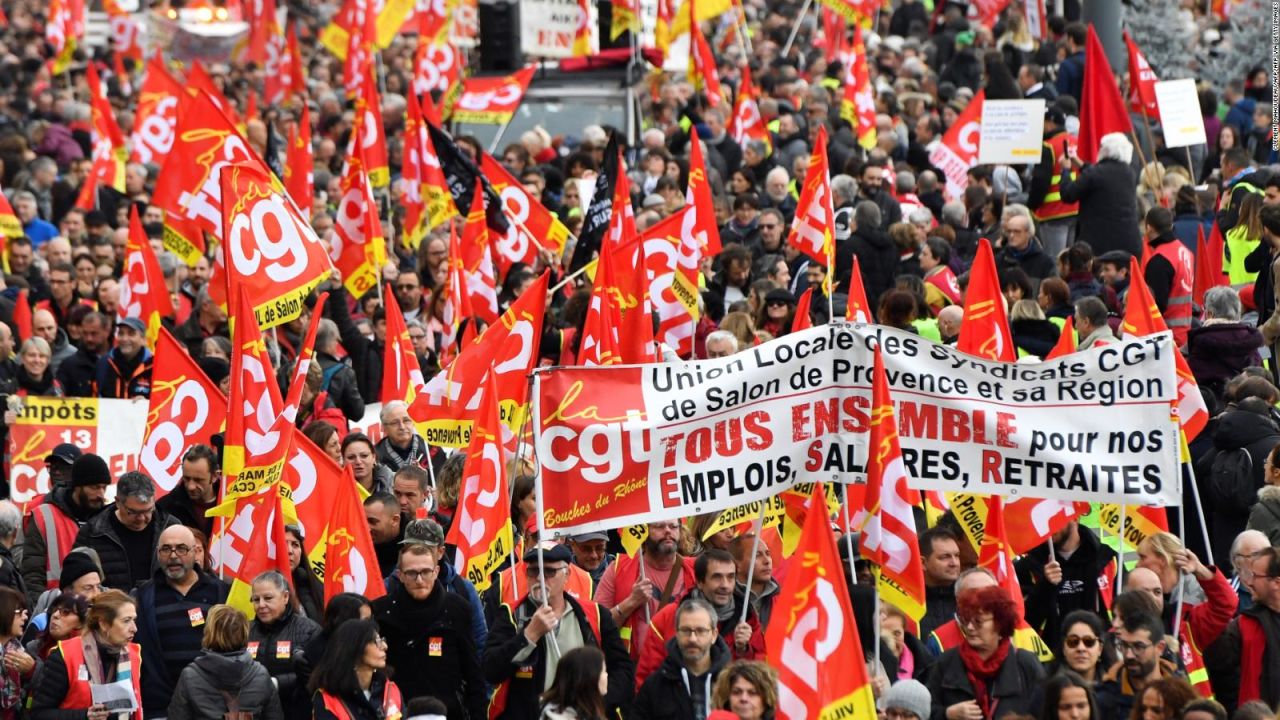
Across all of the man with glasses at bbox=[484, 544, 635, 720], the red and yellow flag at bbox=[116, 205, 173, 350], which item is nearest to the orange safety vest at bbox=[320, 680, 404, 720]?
the man with glasses at bbox=[484, 544, 635, 720]

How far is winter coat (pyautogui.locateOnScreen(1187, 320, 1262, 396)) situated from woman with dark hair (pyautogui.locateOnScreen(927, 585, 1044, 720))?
12.9 ft

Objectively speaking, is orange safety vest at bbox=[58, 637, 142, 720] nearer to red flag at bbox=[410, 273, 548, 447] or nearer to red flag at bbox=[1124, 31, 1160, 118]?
red flag at bbox=[410, 273, 548, 447]

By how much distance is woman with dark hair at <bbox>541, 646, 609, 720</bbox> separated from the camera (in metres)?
9.29

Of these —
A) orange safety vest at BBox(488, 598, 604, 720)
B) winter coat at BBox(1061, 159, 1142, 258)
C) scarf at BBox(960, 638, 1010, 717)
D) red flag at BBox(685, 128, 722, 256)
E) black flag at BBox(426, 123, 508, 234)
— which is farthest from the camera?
black flag at BBox(426, 123, 508, 234)

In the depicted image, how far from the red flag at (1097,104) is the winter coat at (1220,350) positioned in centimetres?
513

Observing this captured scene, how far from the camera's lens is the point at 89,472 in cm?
1205

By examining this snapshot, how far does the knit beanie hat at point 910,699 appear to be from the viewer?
8.90 metres

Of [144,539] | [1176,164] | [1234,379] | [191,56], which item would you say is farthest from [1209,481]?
[191,56]

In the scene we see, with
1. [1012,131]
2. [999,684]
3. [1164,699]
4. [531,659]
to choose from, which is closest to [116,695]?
[531,659]

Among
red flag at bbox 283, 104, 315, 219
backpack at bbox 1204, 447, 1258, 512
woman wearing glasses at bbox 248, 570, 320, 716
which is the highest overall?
backpack at bbox 1204, 447, 1258, 512

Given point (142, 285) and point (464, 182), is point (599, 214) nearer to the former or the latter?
point (464, 182)

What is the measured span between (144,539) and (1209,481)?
16.3ft

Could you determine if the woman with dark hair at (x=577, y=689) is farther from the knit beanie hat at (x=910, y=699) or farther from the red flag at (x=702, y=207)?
the red flag at (x=702, y=207)

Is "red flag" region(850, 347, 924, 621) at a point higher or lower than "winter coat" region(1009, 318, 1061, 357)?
higher
